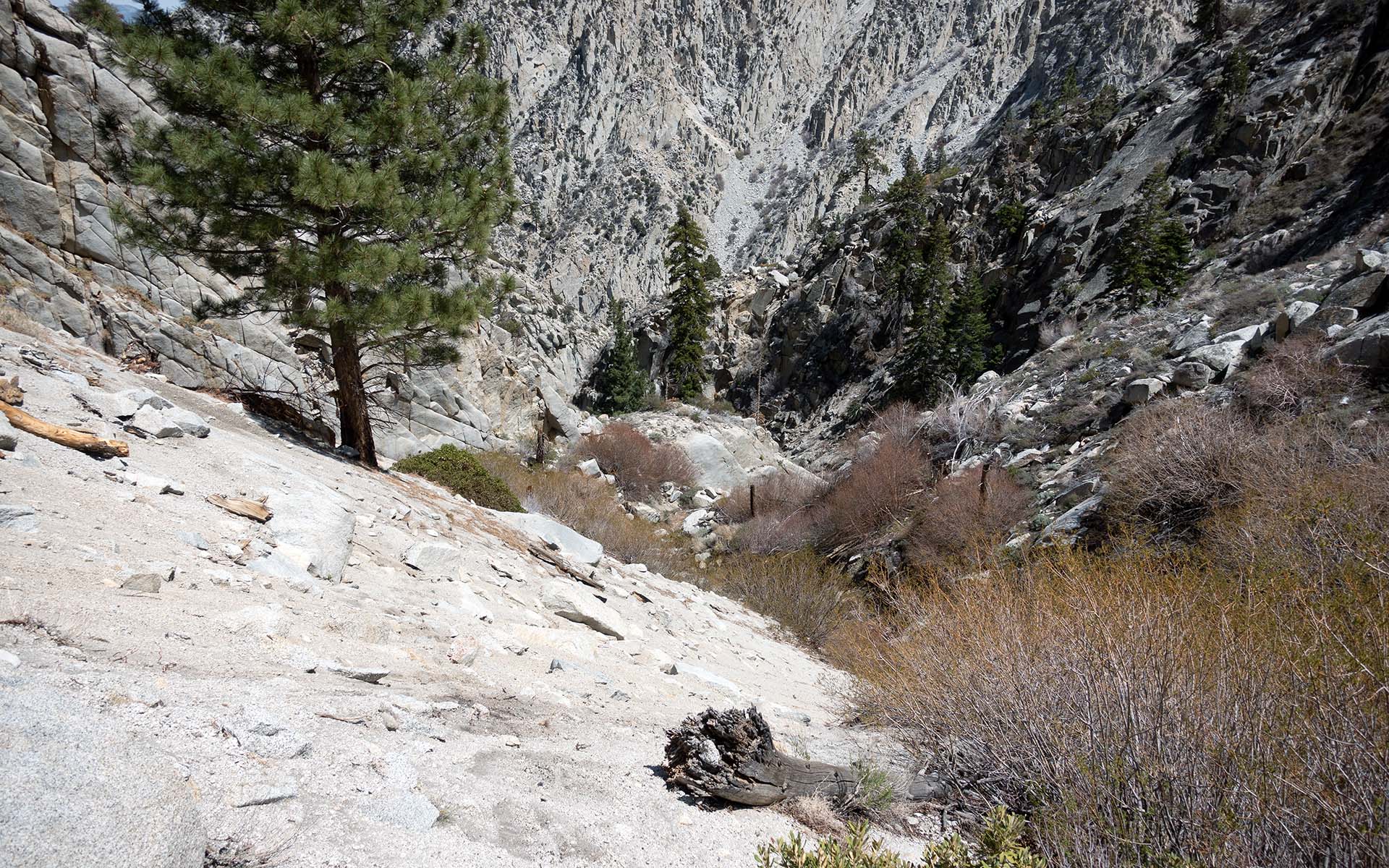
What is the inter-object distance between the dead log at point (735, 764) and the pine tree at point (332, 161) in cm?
677

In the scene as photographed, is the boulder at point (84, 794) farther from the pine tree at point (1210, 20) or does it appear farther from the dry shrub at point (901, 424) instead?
the pine tree at point (1210, 20)

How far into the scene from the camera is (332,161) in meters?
7.32

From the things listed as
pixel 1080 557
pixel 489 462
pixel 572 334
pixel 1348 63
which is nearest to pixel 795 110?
pixel 572 334

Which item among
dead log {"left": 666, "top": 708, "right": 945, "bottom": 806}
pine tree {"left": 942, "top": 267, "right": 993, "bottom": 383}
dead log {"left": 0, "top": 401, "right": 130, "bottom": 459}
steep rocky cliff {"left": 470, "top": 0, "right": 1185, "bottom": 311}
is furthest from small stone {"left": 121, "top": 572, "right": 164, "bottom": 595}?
steep rocky cliff {"left": 470, "top": 0, "right": 1185, "bottom": 311}

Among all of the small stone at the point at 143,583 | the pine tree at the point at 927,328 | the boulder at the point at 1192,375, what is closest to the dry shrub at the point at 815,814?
the small stone at the point at 143,583

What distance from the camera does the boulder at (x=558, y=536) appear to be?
28.0 ft

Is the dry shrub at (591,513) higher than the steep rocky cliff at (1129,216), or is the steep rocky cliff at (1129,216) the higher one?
the steep rocky cliff at (1129,216)

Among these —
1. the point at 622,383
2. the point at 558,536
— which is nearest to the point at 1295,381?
the point at 558,536

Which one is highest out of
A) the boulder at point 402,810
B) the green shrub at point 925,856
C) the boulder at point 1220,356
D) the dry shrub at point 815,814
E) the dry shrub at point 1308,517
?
the boulder at point 1220,356

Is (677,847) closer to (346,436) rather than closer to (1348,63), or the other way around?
(346,436)

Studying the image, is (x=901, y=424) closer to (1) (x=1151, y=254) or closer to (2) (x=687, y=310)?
(1) (x=1151, y=254)

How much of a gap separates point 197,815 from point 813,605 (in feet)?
34.1

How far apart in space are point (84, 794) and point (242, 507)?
12.4 ft

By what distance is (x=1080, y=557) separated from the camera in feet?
20.4
